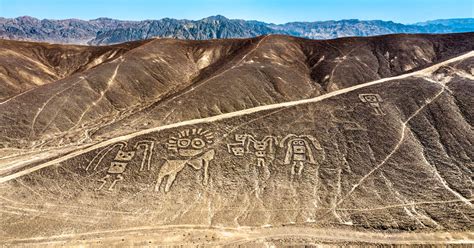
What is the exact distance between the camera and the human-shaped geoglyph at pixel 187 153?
153 ft

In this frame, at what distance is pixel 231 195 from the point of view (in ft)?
144

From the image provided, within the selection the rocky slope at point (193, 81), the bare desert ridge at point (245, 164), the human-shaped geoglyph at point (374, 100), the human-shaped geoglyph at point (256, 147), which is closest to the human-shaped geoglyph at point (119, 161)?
the bare desert ridge at point (245, 164)

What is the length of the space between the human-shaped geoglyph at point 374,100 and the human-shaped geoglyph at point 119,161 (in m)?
36.7

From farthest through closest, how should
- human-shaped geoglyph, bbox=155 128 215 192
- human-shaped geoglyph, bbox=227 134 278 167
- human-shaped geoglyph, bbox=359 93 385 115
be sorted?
human-shaped geoglyph, bbox=359 93 385 115, human-shaped geoglyph, bbox=227 134 278 167, human-shaped geoglyph, bbox=155 128 215 192

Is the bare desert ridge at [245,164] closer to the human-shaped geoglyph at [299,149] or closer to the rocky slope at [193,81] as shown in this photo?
the human-shaped geoglyph at [299,149]

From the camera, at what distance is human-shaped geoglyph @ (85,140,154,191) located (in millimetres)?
45759

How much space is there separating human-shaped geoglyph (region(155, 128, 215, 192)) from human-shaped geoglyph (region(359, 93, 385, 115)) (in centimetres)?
2777

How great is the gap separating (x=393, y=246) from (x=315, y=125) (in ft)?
78.4

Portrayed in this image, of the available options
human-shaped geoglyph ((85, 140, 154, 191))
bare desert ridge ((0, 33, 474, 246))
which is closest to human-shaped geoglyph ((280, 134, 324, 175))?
bare desert ridge ((0, 33, 474, 246))

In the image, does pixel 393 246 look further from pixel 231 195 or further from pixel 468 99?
pixel 468 99

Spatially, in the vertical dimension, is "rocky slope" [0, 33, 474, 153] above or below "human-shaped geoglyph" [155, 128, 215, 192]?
above

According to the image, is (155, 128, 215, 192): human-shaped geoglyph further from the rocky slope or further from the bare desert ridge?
the rocky slope

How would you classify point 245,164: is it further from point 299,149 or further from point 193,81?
point 193,81

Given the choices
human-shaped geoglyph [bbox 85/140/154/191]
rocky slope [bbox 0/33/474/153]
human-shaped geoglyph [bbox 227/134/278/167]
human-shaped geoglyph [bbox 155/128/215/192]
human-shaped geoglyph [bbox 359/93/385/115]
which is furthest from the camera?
rocky slope [bbox 0/33/474/153]
